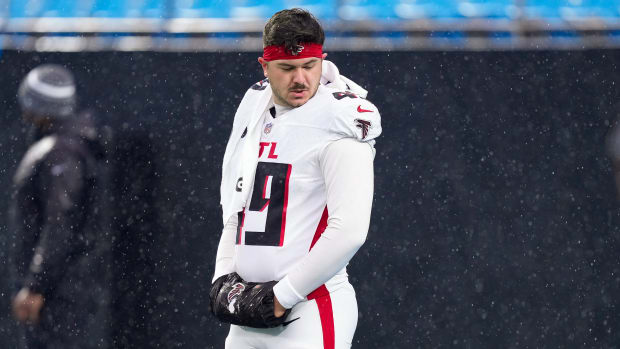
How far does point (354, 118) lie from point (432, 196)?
6.30ft

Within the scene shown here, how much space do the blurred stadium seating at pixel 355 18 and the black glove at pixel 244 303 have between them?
6.61 feet

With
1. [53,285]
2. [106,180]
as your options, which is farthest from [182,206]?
[53,285]

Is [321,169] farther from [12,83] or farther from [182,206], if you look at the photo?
[12,83]

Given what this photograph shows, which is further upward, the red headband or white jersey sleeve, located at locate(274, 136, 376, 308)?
the red headband

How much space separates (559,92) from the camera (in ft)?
14.6

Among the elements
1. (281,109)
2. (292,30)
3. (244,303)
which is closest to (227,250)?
(244,303)

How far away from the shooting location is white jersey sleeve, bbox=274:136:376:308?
2469 millimetres

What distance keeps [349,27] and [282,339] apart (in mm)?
2185

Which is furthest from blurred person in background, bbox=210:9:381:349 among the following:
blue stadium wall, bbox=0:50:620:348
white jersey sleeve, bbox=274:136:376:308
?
blue stadium wall, bbox=0:50:620:348

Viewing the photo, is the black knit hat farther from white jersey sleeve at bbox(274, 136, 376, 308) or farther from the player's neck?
white jersey sleeve at bbox(274, 136, 376, 308)

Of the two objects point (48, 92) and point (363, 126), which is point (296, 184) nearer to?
point (363, 126)

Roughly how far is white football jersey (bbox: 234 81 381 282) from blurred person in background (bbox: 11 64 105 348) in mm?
1995

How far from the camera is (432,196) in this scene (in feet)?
14.4

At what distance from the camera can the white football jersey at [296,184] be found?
257 centimetres
